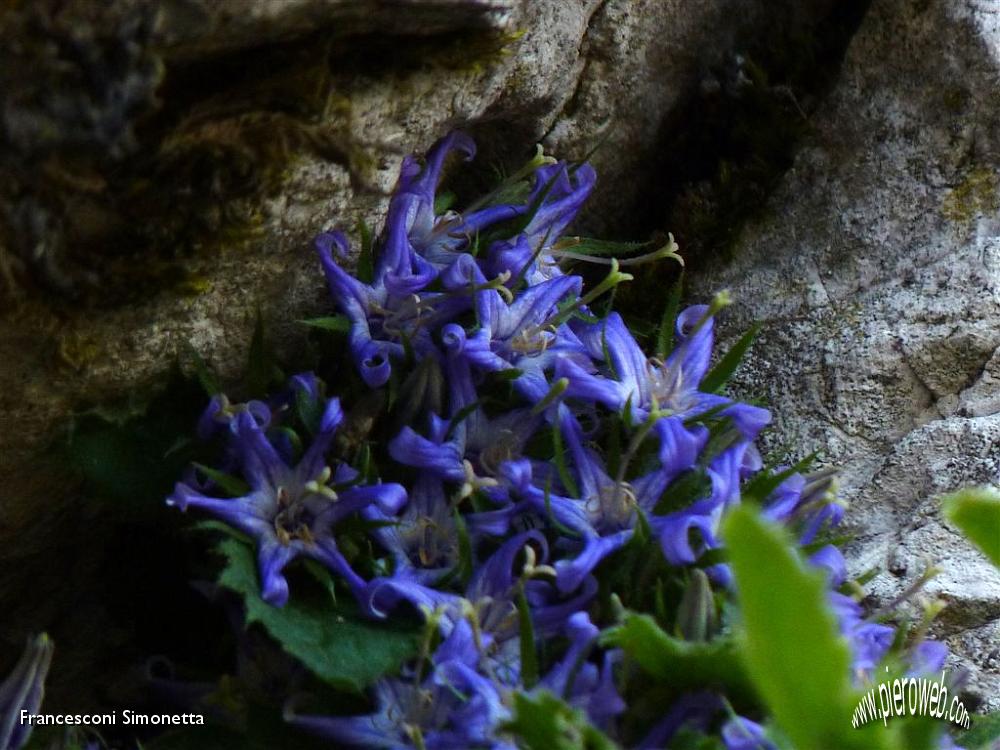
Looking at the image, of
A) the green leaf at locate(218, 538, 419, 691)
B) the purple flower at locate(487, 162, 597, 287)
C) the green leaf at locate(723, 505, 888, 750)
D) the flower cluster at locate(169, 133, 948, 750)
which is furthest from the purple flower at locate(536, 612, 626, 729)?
the purple flower at locate(487, 162, 597, 287)

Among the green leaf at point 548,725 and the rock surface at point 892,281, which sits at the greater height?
the rock surface at point 892,281

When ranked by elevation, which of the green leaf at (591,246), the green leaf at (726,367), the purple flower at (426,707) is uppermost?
the green leaf at (591,246)

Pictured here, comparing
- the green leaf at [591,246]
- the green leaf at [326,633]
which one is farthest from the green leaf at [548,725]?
the green leaf at [591,246]

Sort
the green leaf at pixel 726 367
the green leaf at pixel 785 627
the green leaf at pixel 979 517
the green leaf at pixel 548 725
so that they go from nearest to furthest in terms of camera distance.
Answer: the green leaf at pixel 785 627 → the green leaf at pixel 979 517 → the green leaf at pixel 548 725 → the green leaf at pixel 726 367

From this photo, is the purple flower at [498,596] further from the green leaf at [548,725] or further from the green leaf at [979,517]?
the green leaf at [979,517]

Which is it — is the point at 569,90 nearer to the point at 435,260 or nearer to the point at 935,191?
the point at 435,260

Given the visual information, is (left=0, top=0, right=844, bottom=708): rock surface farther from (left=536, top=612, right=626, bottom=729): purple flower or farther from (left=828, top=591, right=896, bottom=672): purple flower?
(left=828, top=591, right=896, bottom=672): purple flower

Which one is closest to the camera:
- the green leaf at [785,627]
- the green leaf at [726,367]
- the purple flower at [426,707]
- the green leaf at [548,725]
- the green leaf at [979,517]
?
the green leaf at [785,627]
